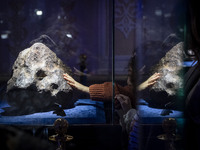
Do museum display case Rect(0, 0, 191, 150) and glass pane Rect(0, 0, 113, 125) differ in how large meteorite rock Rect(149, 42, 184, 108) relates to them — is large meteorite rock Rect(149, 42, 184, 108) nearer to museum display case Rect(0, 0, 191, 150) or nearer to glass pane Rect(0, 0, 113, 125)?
museum display case Rect(0, 0, 191, 150)

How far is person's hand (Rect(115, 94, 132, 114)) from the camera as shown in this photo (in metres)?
1.14

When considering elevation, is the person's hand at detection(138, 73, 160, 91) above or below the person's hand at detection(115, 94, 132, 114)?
above

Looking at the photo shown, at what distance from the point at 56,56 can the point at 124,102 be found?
1.37 ft

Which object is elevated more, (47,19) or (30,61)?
(47,19)

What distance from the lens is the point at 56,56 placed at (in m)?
1.18

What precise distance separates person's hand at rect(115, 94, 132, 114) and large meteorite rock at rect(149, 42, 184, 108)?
154mm

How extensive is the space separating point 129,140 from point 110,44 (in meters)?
0.48

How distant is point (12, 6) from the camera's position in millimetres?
1177

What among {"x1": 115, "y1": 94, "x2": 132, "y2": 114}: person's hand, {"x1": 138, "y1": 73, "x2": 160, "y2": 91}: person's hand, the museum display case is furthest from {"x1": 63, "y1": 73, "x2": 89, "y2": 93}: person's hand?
{"x1": 138, "y1": 73, "x2": 160, "y2": 91}: person's hand

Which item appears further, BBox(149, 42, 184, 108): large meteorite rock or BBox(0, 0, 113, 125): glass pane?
BBox(0, 0, 113, 125): glass pane

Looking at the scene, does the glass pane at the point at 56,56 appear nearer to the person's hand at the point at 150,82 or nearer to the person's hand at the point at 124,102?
the person's hand at the point at 124,102

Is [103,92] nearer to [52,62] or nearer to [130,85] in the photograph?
[130,85]

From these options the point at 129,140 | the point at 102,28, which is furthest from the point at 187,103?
the point at 102,28

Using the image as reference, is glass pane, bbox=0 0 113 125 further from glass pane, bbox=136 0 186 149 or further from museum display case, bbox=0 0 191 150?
glass pane, bbox=136 0 186 149
